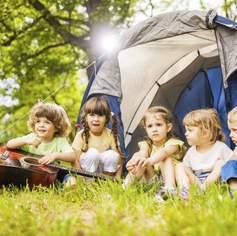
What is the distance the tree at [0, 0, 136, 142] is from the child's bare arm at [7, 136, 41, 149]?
559 cm

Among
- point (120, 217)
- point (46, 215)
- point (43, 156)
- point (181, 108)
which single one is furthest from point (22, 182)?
point (181, 108)

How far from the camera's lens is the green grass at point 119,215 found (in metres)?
1.94

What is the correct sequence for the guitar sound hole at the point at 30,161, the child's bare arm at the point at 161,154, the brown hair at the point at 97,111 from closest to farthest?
the child's bare arm at the point at 161,154 < the guitar sound hole at the point at 30,161 < the brown hair at the point at 97,111

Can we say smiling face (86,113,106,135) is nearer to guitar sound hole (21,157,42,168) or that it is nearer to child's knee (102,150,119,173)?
child's knee (102,150,119,173)

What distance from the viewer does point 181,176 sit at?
3.62 m

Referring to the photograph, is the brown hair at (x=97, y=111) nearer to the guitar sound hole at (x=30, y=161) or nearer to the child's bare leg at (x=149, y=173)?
the guitar sound hole at (x=30, y=161)

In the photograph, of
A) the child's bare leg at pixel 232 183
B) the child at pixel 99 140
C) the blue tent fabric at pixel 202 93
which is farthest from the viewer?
the blue tent fabric at pixel 202 93

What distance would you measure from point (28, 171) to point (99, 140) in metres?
0.85

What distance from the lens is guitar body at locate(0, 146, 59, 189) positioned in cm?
388

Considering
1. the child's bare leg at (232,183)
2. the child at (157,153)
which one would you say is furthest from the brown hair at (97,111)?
the child's bare leg at (232,183)

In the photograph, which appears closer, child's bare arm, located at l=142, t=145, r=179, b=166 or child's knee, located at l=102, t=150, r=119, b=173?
child's bare arm, located at l=142, t=145, r=179, b=166

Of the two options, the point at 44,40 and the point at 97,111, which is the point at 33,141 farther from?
the point at 44,40

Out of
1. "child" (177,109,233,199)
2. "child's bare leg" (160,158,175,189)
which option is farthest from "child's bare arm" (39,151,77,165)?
"child" (177,109,233,199)

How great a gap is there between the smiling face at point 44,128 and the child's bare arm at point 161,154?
104cm
